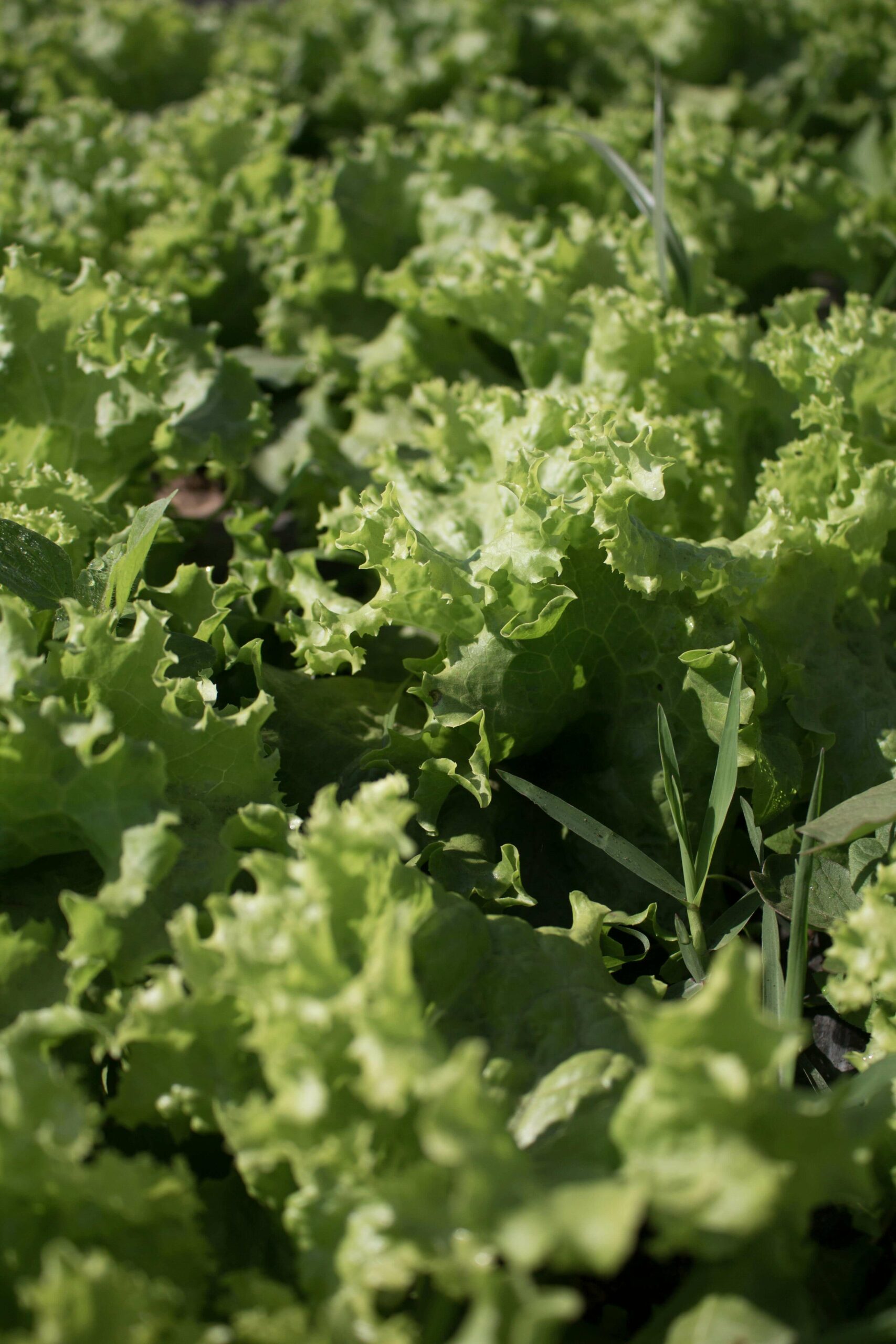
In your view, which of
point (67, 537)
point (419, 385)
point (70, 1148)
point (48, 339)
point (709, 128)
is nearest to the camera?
point (70, 1148)

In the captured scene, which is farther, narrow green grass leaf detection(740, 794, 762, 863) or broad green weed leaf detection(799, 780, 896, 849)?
narrow green grass leaf detection(740, 794, 762, 863)

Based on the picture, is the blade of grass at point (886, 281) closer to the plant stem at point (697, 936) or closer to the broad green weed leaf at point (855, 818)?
the broad green weed leaf at point (855, 818)

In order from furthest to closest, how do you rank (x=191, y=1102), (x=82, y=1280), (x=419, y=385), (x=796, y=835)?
(x=419, y=385) → (x=796, y=835) → (x=191, y=1102) → (x=82, y=1280)

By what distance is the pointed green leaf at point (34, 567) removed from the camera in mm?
2008

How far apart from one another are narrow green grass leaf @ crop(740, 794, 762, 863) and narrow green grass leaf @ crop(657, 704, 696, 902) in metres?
0.12

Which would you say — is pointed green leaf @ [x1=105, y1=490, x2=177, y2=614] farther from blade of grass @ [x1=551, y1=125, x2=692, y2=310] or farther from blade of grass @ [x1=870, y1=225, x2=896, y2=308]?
blade of grass @ [x1=870, y1=225, x2=896, y2=308]

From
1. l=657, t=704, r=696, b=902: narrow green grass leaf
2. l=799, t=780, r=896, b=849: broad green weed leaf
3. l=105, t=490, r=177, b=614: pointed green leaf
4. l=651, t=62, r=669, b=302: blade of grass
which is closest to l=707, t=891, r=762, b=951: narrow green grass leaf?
l=657, t=704, r=696, b=902: narrow green grass leaf

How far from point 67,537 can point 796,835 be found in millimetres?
1650

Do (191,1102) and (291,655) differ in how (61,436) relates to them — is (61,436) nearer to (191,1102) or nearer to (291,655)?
(291,655)

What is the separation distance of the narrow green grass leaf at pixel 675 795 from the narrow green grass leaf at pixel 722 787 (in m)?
0.02

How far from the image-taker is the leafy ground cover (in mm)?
1226

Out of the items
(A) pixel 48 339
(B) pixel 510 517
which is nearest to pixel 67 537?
(A) pixel 48 339

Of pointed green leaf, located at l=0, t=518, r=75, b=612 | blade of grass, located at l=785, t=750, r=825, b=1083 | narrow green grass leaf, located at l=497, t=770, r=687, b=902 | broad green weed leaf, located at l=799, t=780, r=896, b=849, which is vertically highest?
pointed green leaf, located at l=0, t=518, r=75, b=612

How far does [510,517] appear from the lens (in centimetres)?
217
